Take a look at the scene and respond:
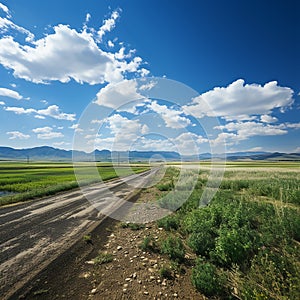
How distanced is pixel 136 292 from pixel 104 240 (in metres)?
3.13

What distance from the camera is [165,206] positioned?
11203 mm

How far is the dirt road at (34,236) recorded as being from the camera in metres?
4.80

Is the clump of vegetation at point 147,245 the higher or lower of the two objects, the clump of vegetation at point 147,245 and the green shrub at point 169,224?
the lower

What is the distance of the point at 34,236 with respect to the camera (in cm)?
718

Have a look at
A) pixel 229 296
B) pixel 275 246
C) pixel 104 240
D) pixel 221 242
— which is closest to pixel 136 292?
pixel 229 296

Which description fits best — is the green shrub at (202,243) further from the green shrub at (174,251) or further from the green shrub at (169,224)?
the green shrub at (169,224)

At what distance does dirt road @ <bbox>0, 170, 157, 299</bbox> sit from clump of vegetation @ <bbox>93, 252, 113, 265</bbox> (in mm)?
1218

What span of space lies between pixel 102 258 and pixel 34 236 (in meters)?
3.28

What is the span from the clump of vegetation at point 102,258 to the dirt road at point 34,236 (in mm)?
1218

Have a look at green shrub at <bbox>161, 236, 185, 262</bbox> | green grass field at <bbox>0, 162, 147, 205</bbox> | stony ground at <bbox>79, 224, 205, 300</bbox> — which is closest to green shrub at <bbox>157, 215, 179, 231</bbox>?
stony ground at <bbox>79, 224, 205, 300</bbox>

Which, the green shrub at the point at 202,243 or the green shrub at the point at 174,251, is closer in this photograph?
the green shrub at the point at 174,251

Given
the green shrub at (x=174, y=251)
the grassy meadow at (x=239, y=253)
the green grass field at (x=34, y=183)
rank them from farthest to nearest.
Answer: the green grass field at (x=34, y=183) < the green shrub at (x=174, y=251) < the grassy meadow at (x=239, y=253)

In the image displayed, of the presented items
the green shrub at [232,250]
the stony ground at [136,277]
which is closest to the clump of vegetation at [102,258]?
the stony ground at [136,277]

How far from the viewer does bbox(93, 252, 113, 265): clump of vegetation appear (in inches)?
213
